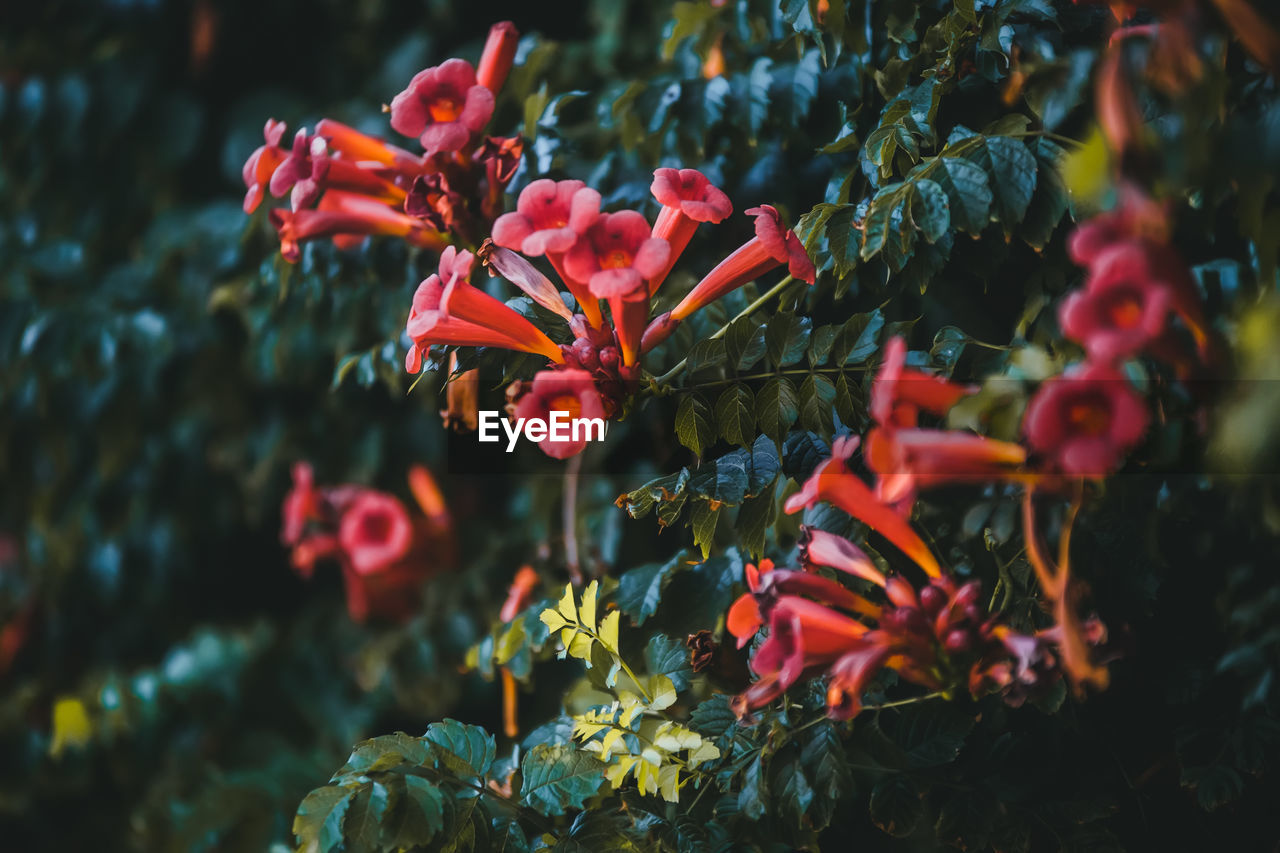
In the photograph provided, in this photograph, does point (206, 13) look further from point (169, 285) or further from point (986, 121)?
point (986, 121)

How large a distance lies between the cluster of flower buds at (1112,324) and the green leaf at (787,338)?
0.37m

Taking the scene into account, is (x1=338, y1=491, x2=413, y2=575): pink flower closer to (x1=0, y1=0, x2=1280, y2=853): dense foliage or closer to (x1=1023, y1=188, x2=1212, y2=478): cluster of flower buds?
(x1=0, y1=0, x2=1280, y2=853): dense foliage

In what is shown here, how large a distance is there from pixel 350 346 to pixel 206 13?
3.83 feet

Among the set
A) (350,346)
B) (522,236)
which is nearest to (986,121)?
(522,236)

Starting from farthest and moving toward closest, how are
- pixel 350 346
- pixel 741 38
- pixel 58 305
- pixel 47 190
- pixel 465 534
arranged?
pixel 47 190 < pixel 465 534 < pixel 58 305 < pixel 350 346 < pixel 741 38

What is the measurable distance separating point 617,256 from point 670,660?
42 centimetres

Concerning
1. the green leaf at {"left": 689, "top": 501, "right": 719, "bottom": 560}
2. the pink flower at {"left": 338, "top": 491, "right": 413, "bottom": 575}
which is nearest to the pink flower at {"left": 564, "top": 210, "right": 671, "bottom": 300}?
the green leaf at {"left": 689, "top": 501, "right": 719, "bottom": 560}

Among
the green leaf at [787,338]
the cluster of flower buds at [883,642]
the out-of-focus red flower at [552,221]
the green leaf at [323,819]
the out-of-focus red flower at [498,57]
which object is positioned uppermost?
the out-of-focus red flower at [498,57]

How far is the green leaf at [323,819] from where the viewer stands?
0.82 m

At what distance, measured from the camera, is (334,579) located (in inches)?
88.3

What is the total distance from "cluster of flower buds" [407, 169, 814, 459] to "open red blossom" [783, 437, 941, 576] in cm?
21

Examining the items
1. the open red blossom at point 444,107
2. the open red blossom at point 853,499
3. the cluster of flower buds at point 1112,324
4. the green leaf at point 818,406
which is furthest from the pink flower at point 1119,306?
the open red blossom at point 444,107

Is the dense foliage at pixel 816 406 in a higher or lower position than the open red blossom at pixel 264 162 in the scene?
lower

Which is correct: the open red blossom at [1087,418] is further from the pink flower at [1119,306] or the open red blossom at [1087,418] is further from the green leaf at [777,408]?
the green leaf at [777,408]
